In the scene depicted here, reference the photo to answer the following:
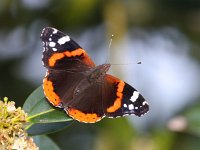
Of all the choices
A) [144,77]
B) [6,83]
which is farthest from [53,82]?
[144,77]

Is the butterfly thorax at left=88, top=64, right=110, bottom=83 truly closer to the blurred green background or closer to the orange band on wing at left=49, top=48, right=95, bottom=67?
the orange band on wing at left=49, top=48, right=95, bottom=67

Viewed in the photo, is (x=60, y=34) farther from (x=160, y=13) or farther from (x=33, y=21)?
(x=160, y=13)

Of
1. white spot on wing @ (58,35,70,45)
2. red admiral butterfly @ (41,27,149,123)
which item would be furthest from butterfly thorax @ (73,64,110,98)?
white spot on wing @ (58,35,70,45)

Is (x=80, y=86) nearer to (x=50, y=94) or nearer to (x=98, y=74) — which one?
(x=98, y=74)

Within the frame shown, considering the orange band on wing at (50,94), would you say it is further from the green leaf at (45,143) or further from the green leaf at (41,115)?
the green leaf at (45,143)

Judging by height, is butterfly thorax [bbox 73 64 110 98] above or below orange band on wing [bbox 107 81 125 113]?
above

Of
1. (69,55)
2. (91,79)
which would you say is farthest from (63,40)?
(91,79)
